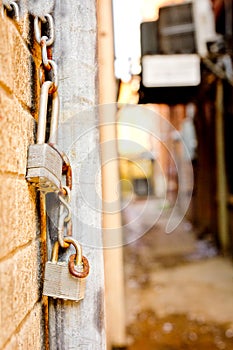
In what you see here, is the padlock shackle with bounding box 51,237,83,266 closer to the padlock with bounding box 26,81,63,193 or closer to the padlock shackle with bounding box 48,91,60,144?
the padlock with bounding box 26,81,63,193

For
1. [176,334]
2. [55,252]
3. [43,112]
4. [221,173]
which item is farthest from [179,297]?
[43,112]

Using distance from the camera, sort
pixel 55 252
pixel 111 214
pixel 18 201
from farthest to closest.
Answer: pixel 111 214
pixel 55 252
pixel 18 201

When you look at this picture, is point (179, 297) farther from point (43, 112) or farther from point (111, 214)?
point (43, 112)

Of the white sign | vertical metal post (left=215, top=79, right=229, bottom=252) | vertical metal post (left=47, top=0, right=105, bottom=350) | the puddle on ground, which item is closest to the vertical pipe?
the puddle on ground

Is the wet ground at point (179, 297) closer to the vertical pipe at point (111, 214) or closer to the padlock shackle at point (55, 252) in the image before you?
the vertical pipe at point (111, 214)

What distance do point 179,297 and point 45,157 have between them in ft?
15.1

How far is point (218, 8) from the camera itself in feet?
23.2

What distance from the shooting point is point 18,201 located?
756mm

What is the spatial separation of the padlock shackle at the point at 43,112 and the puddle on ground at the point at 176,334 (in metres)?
3.10

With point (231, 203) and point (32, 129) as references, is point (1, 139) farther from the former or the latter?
point (231, 203)

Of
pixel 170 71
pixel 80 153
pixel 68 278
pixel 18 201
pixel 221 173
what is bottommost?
pixel 68 278

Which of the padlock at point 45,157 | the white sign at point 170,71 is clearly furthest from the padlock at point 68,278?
the white sign at point 170,71

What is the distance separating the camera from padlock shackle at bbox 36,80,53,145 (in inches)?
33.1

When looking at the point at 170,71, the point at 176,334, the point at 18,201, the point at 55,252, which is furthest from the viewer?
the point at 170,71
